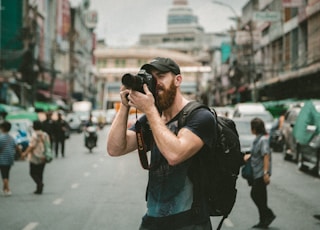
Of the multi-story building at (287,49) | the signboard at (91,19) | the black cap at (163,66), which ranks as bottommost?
the black cap at (163,66)

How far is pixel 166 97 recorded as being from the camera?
416cm

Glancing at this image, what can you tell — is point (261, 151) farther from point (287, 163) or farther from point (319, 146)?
point (287, 163)

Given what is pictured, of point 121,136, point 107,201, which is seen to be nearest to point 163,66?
point 121,136

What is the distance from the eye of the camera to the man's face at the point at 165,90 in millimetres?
4117

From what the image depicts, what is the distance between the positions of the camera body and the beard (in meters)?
0.10

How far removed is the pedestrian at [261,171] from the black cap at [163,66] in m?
6.20

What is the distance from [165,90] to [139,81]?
0.96 ft

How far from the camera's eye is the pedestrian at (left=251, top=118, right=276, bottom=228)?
10250 mm

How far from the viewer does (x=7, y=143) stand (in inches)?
554

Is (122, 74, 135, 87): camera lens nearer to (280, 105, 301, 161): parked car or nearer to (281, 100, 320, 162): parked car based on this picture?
(281, 100, 320, 162): parked car

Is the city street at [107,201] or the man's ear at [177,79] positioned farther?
the city street at [107,201]

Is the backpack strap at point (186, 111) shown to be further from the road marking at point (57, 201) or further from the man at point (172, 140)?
the road marking at point (57, 201)

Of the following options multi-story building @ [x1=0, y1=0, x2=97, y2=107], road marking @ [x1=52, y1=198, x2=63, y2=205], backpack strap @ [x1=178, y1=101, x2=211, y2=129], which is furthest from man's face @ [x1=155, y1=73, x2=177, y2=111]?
multi-story building @ [x1=0, y1=0, x2=97, y2=107]

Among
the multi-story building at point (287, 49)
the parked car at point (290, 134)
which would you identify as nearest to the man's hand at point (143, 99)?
the parked car at point (290, 134)
